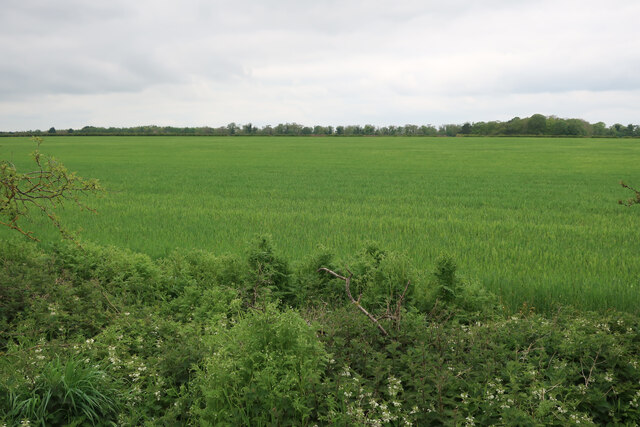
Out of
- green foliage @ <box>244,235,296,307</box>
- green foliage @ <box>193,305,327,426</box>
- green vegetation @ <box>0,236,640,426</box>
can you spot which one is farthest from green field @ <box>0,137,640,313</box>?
green foliage @ <box>193,305,327,426</box>

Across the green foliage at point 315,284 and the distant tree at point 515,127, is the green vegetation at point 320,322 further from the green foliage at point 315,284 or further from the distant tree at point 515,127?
the distant tree at point 515,127

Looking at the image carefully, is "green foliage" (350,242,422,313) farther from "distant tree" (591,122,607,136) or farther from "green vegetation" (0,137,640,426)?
"distant tree" (591,122,607,136)

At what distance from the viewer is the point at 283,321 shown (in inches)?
148

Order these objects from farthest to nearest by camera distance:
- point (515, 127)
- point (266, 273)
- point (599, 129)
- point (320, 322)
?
point (599, 129) → point (515, 127) → point (266, 273) → point (320, 322)

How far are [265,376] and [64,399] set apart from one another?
171 centimetres

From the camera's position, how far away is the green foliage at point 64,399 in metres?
3.58

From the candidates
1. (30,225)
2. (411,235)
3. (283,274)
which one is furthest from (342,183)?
(283,274)

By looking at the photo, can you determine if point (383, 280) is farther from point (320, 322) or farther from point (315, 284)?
point (320, 322)

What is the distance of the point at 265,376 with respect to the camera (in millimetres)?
3330

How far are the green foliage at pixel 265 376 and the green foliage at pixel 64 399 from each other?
0.84m

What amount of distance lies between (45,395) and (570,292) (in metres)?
7.07

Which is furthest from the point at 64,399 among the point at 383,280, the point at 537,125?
the point at 537,125

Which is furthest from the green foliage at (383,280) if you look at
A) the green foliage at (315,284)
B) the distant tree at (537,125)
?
the distant tree at (537,125)

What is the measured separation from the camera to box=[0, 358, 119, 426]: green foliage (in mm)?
3578
